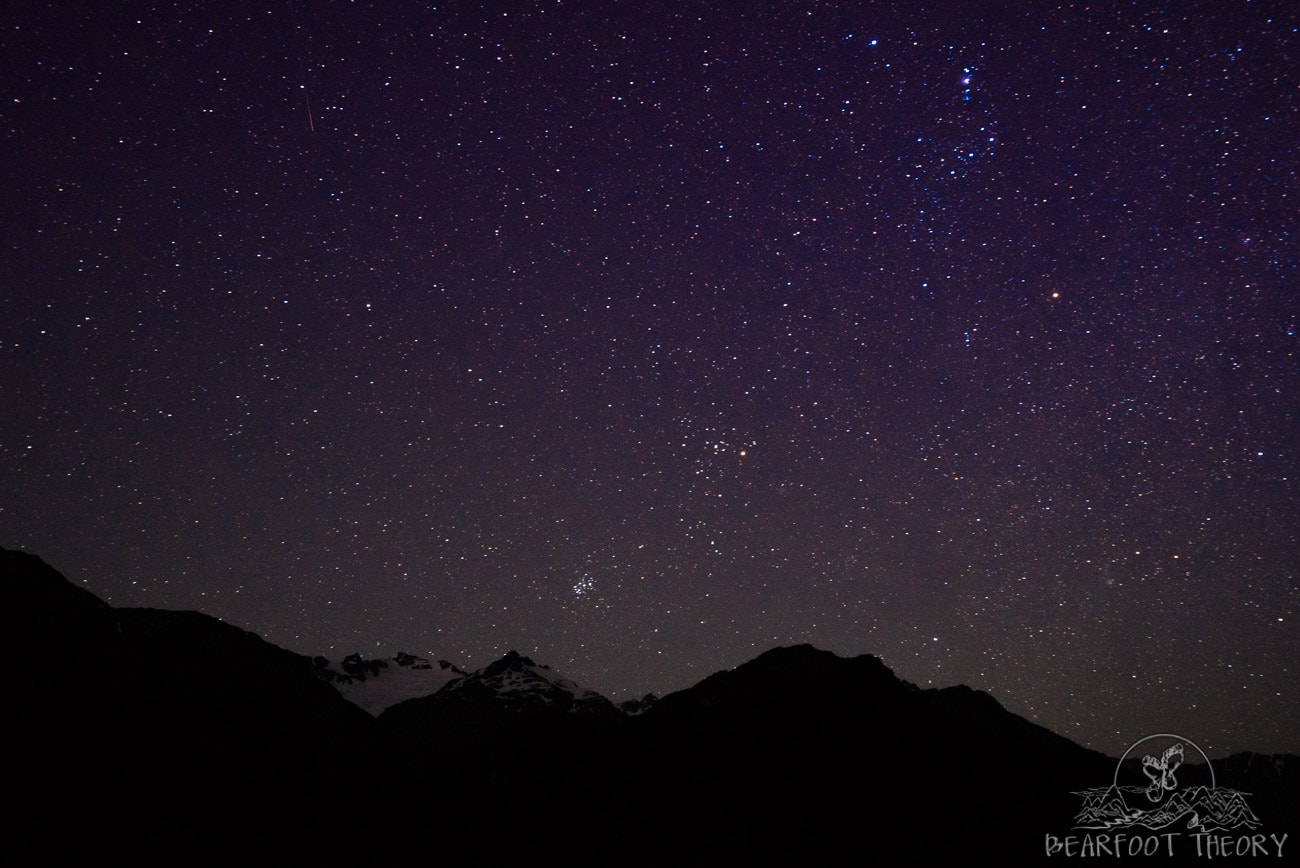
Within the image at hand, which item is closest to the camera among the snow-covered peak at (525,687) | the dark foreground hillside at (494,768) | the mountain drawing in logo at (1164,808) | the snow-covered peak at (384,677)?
the dark foreground hillside at (494,768)

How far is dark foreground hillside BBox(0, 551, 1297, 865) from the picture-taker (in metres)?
20.7

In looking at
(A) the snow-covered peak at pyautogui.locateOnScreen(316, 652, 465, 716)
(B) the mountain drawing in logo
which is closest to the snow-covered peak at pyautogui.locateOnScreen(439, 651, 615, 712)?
(A) the snow-covered peak at pyautogui.locateOnScreen(316, 652, 465, 716)

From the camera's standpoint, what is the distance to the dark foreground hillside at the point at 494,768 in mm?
20688

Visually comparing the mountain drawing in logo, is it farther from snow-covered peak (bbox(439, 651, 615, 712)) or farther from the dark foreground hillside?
snow-covered peak (bbox(439, 651, 615, 712))

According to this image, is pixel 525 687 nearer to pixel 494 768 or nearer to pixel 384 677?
pixel 384 677

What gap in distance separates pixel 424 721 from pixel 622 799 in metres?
86.1

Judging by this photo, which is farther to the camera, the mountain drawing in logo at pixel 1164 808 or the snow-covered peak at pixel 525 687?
the snow-covered peak at pixel 525 687

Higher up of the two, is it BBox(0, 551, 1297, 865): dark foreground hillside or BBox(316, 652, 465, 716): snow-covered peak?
BBox(0, 551, 1297, 865): dark foreground hillside

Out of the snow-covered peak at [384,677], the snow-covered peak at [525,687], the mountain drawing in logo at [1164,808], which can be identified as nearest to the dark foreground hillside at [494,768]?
the mountain drawing in logo at [1164,808]

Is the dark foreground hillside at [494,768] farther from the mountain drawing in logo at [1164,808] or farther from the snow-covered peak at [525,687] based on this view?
the snow-covered peak at [525,687]

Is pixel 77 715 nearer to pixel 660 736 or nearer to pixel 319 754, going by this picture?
pixel 319 754

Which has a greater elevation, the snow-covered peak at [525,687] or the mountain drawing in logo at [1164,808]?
the mountain drawing in logo at [1164,808]

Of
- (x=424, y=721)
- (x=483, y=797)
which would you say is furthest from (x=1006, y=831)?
(x=424, y=721)

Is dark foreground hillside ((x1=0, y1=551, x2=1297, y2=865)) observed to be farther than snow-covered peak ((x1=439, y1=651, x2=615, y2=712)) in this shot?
No
